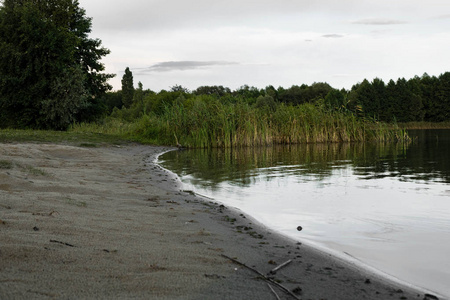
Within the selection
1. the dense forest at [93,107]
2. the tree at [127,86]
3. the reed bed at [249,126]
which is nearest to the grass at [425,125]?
the dense forest at [93,107]

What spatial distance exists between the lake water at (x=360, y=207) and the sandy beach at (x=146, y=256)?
1.62ft

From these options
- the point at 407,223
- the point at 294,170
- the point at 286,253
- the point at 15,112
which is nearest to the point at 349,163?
the point at 294,170

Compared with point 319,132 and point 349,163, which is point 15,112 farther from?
point 349,163

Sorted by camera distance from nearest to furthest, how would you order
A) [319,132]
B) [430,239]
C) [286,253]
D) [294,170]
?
[286,253], [430,239], [294,170], [319,132]

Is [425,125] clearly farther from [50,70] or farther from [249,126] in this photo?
[50,70]

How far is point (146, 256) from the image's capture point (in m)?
3.13

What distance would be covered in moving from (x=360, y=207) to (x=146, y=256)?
434cm

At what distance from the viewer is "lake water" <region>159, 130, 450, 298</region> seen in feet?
13.1

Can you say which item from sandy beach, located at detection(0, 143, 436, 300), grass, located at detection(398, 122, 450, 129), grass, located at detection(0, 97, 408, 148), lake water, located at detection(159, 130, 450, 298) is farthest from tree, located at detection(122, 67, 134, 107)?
sandy beach, located at detection(0, 143, 436, 300)

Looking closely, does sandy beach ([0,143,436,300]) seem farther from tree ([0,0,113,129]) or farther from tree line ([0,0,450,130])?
tree ([0,0,113,129])

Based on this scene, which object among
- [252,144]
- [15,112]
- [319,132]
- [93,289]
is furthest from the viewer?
[15,112]

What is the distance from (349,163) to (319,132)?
11358 millimetres

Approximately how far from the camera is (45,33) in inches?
1139

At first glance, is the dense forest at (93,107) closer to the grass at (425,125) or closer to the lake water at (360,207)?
the lake water at (360,207)
